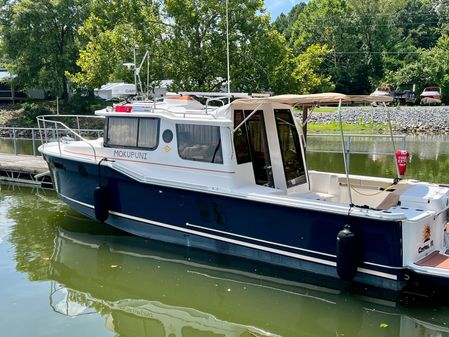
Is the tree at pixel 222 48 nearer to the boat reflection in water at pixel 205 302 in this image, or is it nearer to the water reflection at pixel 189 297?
the water reflection at pixel 189 297

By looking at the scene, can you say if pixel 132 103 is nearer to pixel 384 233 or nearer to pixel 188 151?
pixel 188 151

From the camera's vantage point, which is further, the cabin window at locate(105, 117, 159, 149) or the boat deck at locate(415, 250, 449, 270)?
the cabin window at locate(105, 117, 159, 149)

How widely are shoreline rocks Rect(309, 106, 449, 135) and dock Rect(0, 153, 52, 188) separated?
2240cm

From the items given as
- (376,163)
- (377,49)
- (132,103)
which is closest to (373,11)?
(377,49)

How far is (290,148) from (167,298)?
11.6ft

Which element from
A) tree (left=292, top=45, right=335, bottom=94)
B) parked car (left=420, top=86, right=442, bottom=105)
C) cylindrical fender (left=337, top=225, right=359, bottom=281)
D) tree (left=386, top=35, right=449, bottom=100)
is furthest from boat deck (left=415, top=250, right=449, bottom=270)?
tree (left=386, top=35, right=449, bottom=100)

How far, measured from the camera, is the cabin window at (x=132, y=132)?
28.1 ft

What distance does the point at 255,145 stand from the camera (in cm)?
818

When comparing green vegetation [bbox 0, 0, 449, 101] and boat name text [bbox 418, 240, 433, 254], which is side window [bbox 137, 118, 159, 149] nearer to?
boat name text [bbox 418, 240, 433, 254]

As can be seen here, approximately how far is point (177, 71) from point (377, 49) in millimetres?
32180

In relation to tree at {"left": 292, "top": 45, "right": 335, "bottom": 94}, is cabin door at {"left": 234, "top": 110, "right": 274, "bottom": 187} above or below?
below

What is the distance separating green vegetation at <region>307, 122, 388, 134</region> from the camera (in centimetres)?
3122

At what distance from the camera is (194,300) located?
6.75 m

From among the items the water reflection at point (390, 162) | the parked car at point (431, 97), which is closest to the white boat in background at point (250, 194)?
the water reflection at point (390, 162)
